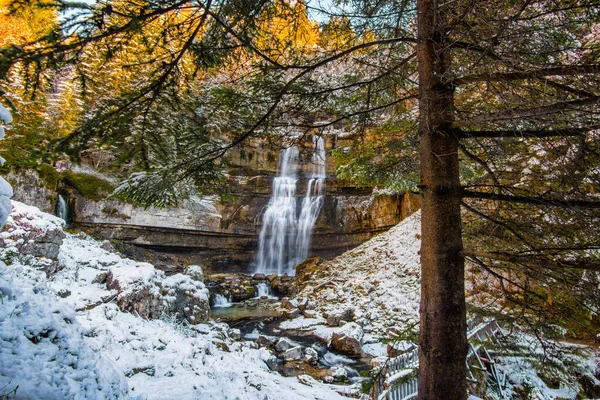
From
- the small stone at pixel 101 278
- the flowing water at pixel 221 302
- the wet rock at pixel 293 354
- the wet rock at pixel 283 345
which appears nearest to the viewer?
the small stone at pixel 101 278

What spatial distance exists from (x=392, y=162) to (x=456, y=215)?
179 cm

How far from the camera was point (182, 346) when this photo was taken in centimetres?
539

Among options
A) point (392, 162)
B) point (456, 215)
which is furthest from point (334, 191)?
point (456, 215)

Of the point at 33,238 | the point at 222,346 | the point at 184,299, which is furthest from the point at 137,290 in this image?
the point at 33,238

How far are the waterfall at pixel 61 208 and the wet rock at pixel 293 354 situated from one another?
51.8 ft

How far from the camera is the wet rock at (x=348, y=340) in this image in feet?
26.8

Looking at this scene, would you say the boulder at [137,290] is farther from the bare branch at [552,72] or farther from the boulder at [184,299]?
the bare branch at [552,72]

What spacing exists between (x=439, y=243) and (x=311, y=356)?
6.07m

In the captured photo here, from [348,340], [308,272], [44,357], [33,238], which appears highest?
[33,238]

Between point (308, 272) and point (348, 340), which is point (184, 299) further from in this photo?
point (308, 272)

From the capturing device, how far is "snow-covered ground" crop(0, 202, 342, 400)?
2.49 metres

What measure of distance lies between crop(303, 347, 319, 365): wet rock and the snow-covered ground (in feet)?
3.42

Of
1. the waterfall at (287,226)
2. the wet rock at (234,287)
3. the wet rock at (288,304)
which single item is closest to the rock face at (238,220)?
the waterfall at (287,226)

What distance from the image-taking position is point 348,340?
827cm
